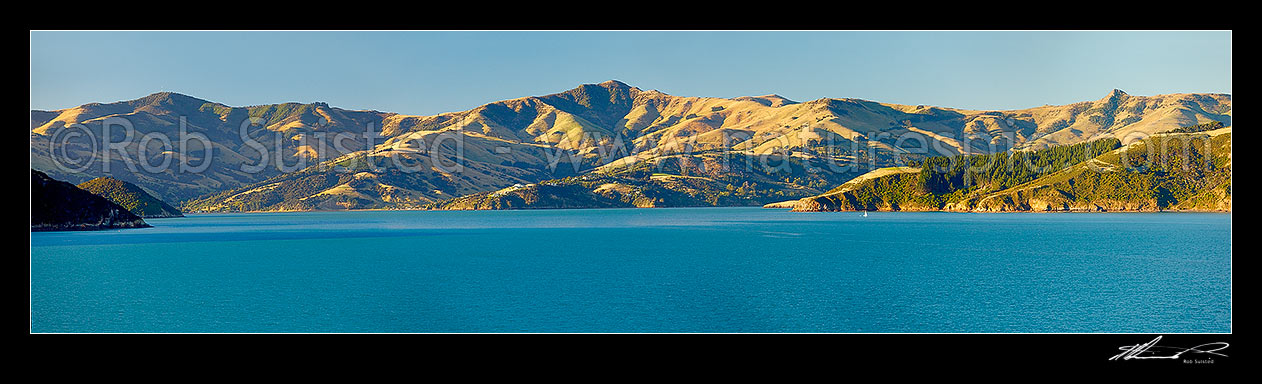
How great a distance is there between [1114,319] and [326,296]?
163 ft

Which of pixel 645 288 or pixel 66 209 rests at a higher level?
pixel 66 209

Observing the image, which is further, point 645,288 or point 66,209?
point 66,209
